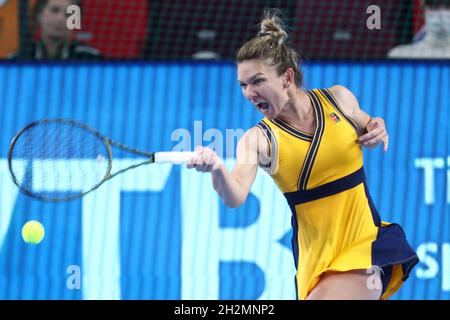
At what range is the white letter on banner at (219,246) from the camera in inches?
261

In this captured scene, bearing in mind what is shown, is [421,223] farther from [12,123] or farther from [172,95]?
[12,123]

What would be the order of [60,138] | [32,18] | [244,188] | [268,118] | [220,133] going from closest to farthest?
[244,188] → [268,118] → [60,138] → [220,133] → [32,18]

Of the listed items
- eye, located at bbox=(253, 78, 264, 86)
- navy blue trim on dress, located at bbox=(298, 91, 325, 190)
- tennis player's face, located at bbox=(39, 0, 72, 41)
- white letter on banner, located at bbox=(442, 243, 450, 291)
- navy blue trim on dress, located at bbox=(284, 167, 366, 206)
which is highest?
tennis player's face, located at bbox=(39, 0, 72, 41)

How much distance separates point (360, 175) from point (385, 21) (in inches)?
129

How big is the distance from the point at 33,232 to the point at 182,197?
1005 mm

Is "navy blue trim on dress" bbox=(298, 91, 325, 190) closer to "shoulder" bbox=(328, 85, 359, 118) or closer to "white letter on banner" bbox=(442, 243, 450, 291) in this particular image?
"shoulder" bbox=(328, 85, 359, 118)

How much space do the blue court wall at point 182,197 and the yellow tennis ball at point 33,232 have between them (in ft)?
0.14

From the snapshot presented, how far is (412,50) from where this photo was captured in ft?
24.7

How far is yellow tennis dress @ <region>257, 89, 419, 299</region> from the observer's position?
15.7 ft

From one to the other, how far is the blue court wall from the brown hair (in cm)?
172

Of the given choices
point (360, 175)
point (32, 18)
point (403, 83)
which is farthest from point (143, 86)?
point (360, 175)

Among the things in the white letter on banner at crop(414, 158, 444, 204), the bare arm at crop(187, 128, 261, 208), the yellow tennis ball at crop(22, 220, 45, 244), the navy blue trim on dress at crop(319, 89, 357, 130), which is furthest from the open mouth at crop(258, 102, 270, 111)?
the yellow tennis ball at crop(22, 220, 45, 244)

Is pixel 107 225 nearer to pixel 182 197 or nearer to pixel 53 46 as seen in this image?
pixel 182 197

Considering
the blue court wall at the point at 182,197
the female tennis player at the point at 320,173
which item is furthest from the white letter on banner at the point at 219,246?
the female tennis player at the point at 320,173
